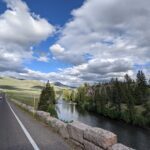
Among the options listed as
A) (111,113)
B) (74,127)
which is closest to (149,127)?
(111,113)

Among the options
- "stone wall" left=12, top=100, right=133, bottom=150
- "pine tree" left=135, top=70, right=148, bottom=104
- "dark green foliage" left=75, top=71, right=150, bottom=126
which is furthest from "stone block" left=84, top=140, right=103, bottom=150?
"pine tree" left=135, top=70, right=148, bottom=104

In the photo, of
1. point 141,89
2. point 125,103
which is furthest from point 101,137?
point 141,89

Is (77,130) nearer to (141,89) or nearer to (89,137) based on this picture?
(89,137)

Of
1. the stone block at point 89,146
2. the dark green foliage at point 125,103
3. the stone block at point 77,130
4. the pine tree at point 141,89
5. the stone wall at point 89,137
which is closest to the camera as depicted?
the stone wall at point 89,137

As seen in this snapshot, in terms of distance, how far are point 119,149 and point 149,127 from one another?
163 feet

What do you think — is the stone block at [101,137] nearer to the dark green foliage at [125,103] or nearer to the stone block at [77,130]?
the stone block at [77,130]

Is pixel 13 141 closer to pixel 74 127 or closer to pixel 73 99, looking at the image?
pixel 74 127

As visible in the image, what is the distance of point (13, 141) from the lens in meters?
8.45

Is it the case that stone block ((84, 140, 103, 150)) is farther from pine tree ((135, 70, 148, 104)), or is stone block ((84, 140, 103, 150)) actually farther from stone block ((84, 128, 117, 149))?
pine tree ((135, 70, 148, 104))

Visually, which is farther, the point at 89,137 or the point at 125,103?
the point at 125,103

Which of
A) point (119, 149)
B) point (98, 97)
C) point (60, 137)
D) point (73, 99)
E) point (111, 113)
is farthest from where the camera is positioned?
point (73, 99)

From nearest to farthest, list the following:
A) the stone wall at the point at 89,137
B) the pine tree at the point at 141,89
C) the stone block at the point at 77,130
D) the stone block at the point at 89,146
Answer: the stone wall at the point at 89,137 < the stone block at the point at 89,146 < the stone block at the point at 77,130 < the pine tree at the point at 141,89

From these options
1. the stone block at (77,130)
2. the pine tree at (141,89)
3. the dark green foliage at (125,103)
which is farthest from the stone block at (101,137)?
the pine tree at (141,89)

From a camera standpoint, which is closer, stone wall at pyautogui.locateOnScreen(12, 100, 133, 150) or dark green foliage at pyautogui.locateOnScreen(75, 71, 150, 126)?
stone wall at pyautogui.locateOnScreen(12, 100, 133, 150)
